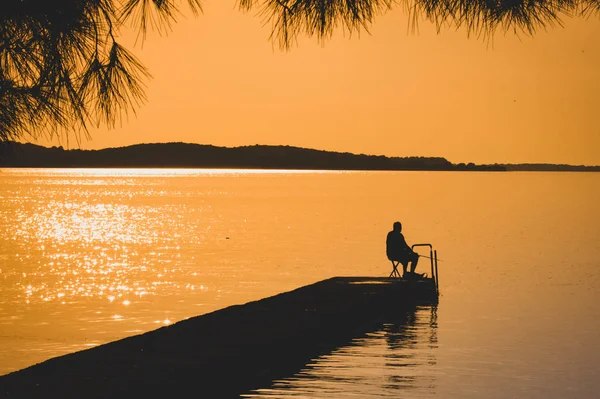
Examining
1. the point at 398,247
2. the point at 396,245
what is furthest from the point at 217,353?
the point at 398,247

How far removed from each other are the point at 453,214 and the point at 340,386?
85255 millimetres

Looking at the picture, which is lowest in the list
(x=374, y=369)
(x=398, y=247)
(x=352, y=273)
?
(x=352, y=273)

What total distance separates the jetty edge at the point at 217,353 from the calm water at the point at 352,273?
15.8 inches

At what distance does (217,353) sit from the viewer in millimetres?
13531

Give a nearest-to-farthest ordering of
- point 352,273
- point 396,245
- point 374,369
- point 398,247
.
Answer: point 374,369
point 396,245
point 398,247
point 352,273

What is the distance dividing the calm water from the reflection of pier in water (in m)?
0.04

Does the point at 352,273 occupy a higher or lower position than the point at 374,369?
lower

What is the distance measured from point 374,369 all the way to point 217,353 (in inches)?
160

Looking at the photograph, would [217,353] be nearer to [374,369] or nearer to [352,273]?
[374,369]

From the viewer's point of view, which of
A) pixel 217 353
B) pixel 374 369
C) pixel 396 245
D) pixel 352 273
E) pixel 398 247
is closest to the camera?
pixel 217 353

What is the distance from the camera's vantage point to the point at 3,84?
829 centimetres

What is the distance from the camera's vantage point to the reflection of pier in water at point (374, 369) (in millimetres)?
14578

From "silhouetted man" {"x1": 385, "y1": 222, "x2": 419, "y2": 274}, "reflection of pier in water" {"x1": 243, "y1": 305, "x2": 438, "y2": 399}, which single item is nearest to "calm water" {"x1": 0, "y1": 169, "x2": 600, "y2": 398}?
"reflection of pier in water" {"x1": 243, "y1": 305, "x2": 438, "y2": 399}

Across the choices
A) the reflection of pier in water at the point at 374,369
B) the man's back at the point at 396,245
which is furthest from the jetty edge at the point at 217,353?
the man's back at the point at 396,245
